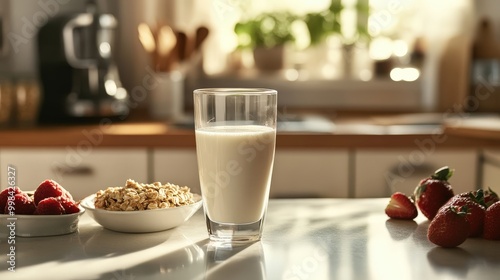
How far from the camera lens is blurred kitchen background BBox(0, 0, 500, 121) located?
290 centimetres

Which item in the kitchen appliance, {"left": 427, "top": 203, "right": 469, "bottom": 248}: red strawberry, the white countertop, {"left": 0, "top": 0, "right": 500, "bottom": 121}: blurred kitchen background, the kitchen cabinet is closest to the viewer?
the white countertop

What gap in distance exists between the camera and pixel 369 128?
2439 mm

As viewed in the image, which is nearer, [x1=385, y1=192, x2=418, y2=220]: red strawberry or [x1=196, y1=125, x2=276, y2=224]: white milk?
[x1=196, y1=125, x2=276, y2=224]: white milk

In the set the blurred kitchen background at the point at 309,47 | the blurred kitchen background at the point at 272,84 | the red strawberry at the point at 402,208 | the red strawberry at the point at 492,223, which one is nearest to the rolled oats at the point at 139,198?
the red strawberry at the point at 402,208

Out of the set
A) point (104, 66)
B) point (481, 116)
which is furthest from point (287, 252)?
point (481, 116)

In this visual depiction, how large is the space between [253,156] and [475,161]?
146 centimetres

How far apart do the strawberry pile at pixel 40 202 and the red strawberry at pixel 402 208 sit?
505mm

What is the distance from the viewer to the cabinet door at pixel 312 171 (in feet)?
7.63

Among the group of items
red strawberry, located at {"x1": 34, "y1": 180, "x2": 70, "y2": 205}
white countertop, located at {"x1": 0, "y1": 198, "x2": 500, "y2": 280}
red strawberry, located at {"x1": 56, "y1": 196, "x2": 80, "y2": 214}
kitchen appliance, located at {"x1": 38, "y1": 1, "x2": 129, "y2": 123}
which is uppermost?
kitchen appliance, located at {"x1": 38, "y1": 1, "x2": 129, "y2": 123}

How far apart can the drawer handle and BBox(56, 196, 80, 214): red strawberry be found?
1.22m

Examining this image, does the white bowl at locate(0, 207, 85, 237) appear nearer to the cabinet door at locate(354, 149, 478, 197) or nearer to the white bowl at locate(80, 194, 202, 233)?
the white bowl at locate(80, 194, 202, 233)

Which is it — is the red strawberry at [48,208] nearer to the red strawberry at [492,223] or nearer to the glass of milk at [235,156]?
the glass of milk at [235,156]

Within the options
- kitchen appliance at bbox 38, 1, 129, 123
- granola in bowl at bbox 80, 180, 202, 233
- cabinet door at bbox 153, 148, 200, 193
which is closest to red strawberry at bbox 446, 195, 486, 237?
granola in bowl at bbox 80, 180, 202, 233

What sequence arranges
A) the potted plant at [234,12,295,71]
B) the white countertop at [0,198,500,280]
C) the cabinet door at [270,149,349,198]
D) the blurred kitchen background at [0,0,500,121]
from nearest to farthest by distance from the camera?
the white countertop at [0,198,500,280] → the cabinet door at [270,149,349,198] → the blurred kitchen background at [0,0,500,121] → the potted plant at [234,12,295,71]
